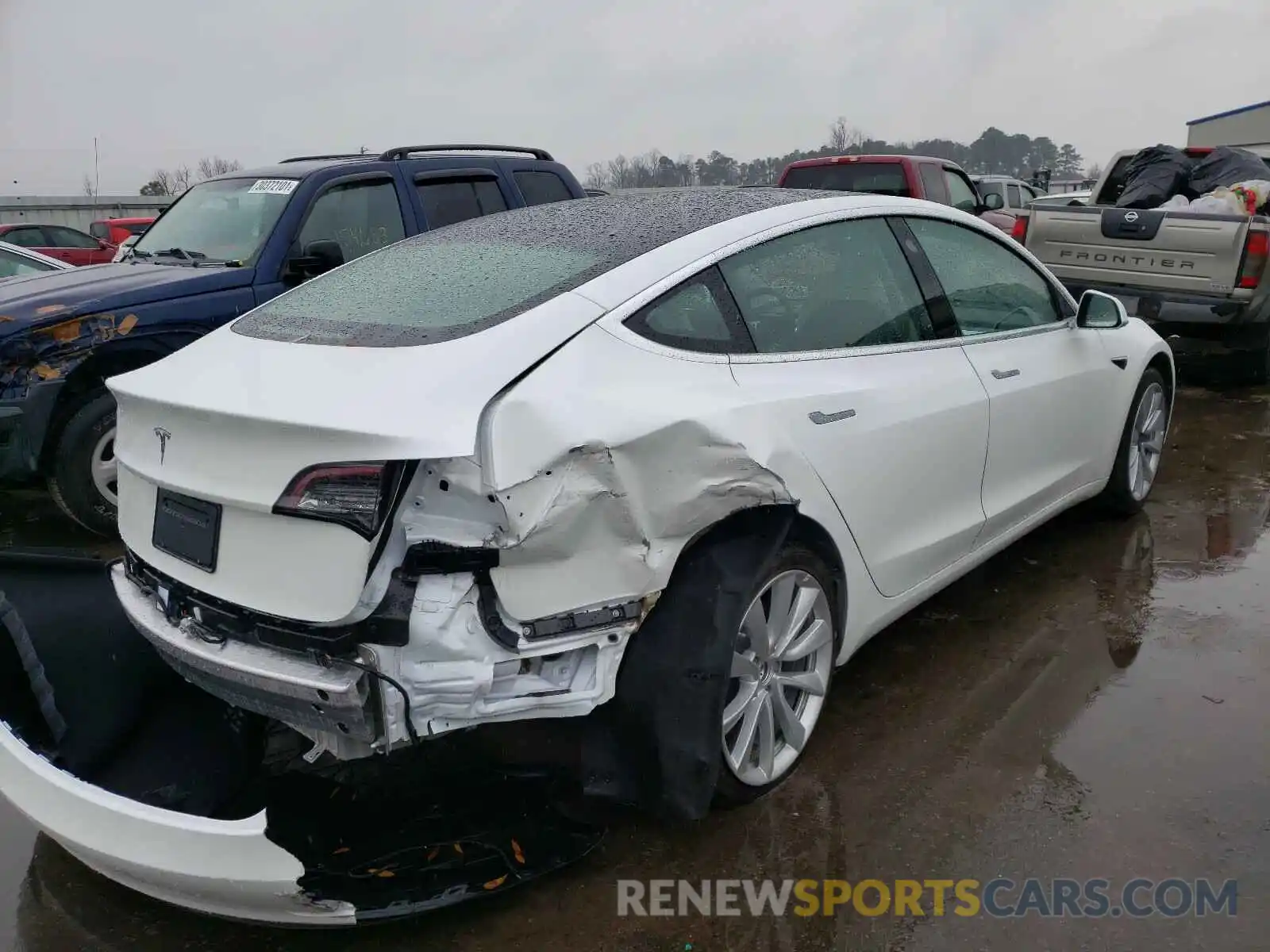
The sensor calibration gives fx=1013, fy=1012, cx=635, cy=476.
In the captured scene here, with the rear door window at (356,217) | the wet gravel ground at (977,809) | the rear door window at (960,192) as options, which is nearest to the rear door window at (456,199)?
the rear door window at (356,217)

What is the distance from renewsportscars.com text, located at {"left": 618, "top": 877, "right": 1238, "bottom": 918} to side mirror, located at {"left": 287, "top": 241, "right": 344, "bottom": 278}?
3.96 m

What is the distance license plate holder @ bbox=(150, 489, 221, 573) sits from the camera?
241 cm

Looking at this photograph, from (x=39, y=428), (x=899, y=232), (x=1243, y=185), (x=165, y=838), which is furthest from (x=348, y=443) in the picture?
(x=1243, y=185)

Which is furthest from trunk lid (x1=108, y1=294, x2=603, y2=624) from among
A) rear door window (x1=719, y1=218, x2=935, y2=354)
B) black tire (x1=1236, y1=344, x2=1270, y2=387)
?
black tire (x1=1236, y1=344, x2=1270, y2=387)

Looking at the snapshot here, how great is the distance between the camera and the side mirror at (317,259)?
545 centimetres

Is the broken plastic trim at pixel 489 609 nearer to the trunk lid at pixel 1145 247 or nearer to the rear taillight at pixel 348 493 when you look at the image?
the rear taillight at pixel 348 493

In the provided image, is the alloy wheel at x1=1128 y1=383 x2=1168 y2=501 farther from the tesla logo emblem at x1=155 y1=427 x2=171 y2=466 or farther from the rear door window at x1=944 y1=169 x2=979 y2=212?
the rear door window at x1=944 y1=169 x2=979 y2=212

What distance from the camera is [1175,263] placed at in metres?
7.83

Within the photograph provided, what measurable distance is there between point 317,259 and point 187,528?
3.36m

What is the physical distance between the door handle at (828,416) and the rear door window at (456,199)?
3.82m

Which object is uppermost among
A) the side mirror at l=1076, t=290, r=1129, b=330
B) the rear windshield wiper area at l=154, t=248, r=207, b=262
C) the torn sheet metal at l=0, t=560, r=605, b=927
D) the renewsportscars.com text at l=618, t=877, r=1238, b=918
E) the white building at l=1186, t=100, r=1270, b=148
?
the white building at l=1186, t=100, r=1270, b=148

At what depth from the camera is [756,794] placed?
2.78 metres

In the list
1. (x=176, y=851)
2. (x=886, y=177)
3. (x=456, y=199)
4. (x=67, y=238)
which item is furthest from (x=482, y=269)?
(x=67, y=238)

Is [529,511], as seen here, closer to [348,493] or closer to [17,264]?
[348,493]
